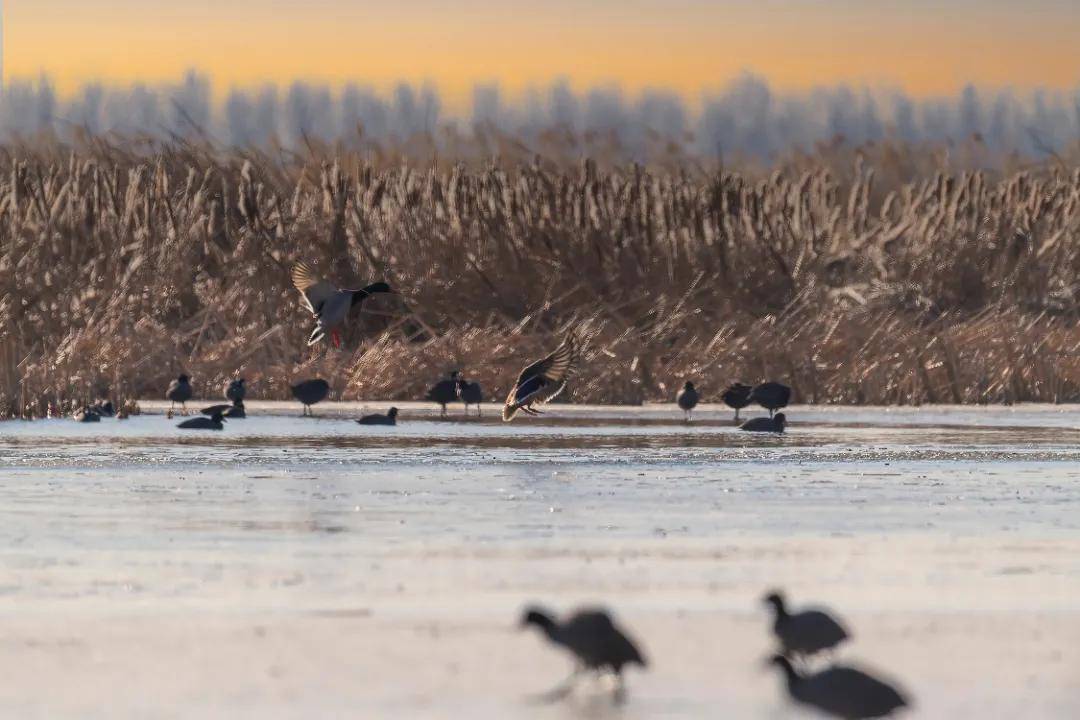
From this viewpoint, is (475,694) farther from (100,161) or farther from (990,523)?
(100,161)

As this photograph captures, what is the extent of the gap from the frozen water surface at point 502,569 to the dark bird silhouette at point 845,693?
182 mm

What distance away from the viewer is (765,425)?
15.6m

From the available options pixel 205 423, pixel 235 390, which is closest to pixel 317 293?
pixel 235 390

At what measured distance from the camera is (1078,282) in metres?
20.9

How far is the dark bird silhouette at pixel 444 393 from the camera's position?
1755cm

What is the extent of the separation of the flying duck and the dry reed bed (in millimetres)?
1163

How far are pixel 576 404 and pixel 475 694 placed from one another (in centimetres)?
1313

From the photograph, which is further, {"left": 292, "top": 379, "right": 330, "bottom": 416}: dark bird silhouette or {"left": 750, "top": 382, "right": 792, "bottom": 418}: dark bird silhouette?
{"left": 292, "top": 379, "right": 330, "bottom": 416}: dark bird silhouette

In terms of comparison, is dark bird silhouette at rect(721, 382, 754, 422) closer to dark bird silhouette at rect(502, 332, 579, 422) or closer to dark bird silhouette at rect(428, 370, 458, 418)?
dark bird silhouette at rect(502, 332, 579, 422)

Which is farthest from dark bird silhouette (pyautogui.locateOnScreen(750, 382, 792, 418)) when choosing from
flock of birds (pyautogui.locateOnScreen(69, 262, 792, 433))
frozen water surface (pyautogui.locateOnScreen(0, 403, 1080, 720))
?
frozen water surface (pyautogui.locateOnScreen(0, 403, 1080, 720))

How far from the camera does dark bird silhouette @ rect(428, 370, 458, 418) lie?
17547mm

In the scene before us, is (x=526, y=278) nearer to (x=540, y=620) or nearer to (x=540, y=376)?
(x=540, y=376)

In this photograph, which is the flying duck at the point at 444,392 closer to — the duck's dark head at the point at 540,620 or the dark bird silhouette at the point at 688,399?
the dark bird silhouette at the point at 688,399

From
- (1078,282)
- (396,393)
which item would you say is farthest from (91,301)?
(1078,282)
